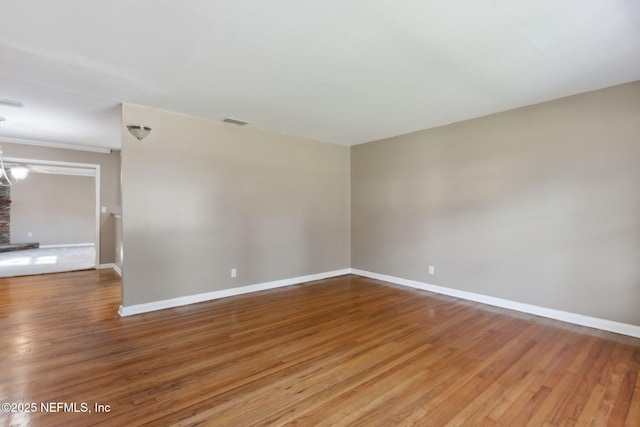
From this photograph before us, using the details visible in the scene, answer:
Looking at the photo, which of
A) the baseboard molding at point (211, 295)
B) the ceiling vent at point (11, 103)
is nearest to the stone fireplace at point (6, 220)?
the ceiling vent at point (11, 103)

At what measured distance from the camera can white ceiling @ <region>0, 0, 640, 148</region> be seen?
1838 millimetres

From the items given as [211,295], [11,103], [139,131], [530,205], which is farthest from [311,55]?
[11,103]

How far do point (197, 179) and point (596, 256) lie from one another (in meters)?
4.62

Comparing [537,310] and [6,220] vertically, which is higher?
[6,220]

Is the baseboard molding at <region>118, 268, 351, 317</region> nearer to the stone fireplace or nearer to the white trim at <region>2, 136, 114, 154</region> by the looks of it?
the white trim at <region>2, 136, 114, 154</region>

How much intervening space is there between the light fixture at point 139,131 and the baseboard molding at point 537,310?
161 inches

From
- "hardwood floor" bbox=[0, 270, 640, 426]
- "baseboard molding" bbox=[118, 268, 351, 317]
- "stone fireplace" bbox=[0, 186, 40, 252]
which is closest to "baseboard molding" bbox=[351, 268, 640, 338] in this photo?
"hardwood floor" bbox=[0, 270, 640, 426]

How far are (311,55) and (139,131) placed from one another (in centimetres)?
225

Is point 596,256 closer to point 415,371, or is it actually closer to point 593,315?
point 593,315

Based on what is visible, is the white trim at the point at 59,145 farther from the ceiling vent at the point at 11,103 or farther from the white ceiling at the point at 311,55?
the ceiling vent at the point at 11,103

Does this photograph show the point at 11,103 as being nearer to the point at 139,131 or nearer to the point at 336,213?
the point at 139,131

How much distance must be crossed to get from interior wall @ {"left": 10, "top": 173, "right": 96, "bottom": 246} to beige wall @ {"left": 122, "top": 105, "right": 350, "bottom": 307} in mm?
8581

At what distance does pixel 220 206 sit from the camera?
163 inches

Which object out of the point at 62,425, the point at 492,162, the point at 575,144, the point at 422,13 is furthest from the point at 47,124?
the point at 575,144
